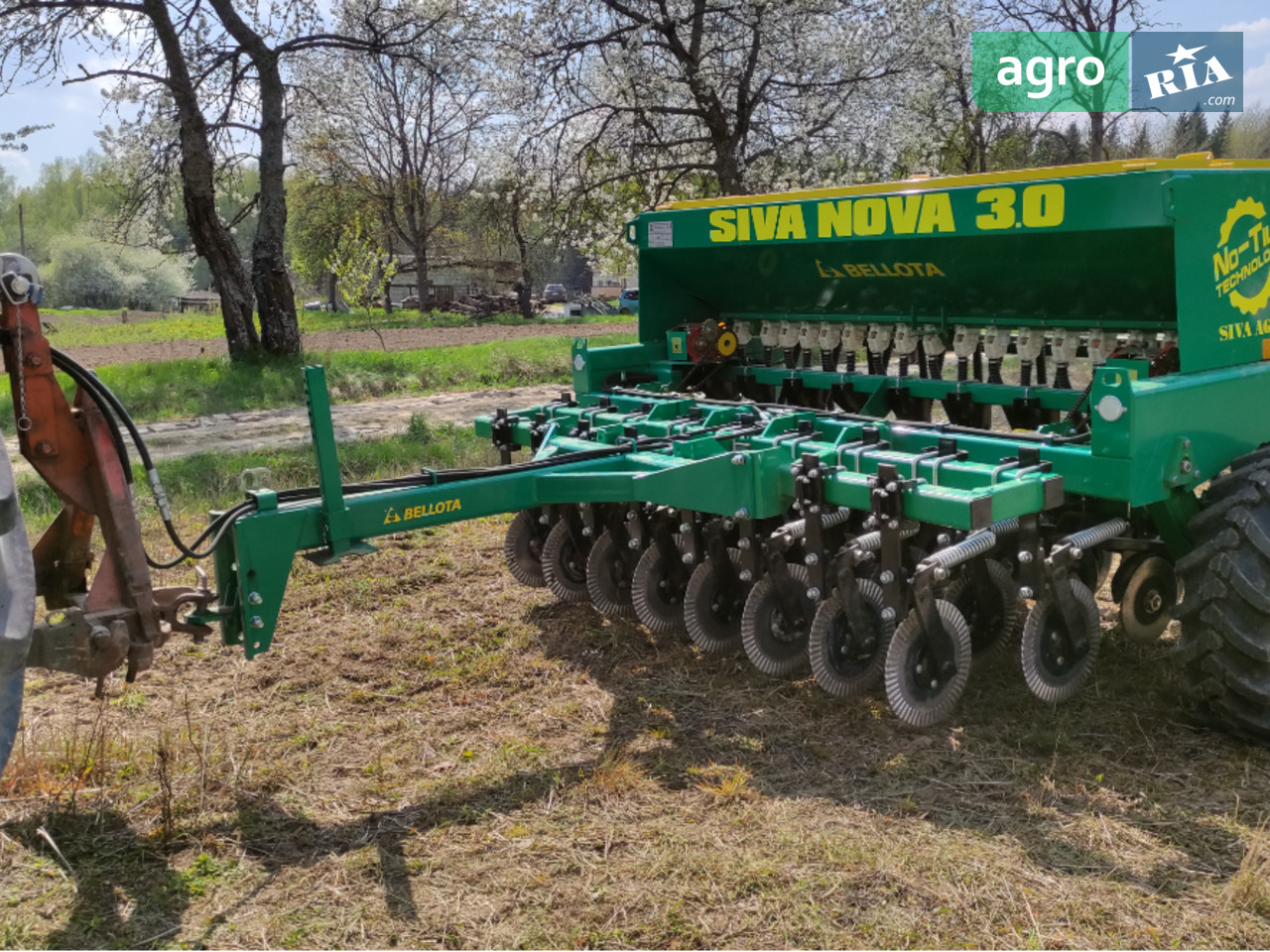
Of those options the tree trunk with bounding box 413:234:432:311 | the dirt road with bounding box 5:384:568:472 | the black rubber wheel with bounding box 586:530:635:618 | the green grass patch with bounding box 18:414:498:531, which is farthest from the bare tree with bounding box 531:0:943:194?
the tree trunk with bounding box 413:234:432:311

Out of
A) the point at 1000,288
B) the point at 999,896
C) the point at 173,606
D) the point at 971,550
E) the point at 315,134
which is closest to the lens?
the point at 999,896

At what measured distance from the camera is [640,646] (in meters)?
4.97

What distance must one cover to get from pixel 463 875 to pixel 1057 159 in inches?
1087

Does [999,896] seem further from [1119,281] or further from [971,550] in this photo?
[1119,281]

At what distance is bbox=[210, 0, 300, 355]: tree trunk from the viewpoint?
1393cm

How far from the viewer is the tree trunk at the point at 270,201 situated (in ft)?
45.7

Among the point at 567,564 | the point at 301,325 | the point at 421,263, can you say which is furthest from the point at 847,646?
the point at 421,263

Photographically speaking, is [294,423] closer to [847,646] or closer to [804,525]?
[804,525]

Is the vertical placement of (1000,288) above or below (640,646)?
above

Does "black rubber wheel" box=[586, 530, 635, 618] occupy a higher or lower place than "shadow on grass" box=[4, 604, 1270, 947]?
higher

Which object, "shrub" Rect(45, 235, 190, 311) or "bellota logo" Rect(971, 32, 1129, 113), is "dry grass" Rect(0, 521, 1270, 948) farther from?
"shrub" Rect(45, 235, 190, 311)

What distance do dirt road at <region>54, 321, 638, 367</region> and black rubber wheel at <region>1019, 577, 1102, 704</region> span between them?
1589cm

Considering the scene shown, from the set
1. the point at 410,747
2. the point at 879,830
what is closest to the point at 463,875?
the point at 410,747

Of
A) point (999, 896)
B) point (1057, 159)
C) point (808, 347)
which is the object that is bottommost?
point (999, 896)
